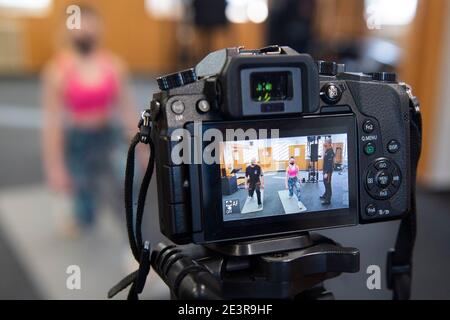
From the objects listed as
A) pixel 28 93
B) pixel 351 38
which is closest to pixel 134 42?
pixel 28 93

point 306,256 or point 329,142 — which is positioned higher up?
point 329,142

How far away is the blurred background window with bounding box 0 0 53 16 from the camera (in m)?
5.79

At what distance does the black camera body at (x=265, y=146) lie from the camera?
549 millimetres

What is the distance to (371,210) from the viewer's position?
A: 631 mm

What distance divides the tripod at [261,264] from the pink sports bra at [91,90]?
4.55 ft

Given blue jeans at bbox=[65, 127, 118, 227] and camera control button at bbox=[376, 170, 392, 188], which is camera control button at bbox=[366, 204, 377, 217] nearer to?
camera control button at bbox=[376, 170, 392, 188]

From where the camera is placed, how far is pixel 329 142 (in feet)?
1.94

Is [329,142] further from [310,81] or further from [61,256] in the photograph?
[61,256]

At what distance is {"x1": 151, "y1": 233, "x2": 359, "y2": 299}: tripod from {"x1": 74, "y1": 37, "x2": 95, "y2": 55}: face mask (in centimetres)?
129

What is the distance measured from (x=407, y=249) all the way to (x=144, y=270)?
0.36m

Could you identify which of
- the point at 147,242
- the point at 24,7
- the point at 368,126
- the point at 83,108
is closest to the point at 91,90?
the point at 83,108

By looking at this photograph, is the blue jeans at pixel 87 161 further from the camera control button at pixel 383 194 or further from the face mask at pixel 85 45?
the camera control button at pixel 383 194

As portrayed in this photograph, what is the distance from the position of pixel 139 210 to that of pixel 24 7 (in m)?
6.15
